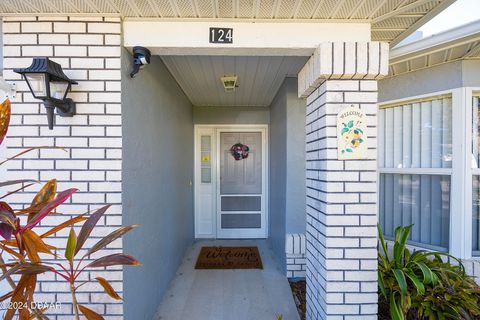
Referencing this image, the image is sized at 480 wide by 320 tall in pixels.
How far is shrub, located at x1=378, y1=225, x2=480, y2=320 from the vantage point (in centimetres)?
161

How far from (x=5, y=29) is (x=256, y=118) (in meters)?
3.02

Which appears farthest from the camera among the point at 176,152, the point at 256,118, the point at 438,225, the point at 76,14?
the point at 256,118

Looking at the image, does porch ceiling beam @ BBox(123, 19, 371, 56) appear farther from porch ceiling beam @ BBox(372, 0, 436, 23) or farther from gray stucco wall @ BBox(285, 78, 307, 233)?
gray stucco wall @ BBox(285, 78, 307, 233)

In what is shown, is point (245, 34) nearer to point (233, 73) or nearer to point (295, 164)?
point (233, 73)

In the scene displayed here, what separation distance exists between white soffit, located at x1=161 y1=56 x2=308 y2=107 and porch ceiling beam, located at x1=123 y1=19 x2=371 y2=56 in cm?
48

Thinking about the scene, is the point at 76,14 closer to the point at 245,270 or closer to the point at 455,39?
the point at 455,39

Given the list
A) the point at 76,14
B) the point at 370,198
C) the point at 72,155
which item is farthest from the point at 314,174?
the point at 76,14

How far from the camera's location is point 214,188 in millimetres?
3996

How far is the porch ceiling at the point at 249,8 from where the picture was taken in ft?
4.42

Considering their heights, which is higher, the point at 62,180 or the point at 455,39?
the point at 455,39

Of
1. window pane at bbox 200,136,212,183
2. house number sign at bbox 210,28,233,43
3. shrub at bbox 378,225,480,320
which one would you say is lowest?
shrub at bbox 378,225,480,320

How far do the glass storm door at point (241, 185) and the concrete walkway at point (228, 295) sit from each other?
1.04 meters

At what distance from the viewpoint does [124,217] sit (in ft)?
4.91

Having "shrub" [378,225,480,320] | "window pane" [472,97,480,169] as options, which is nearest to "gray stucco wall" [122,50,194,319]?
"shrub" [378,225,480,320]
